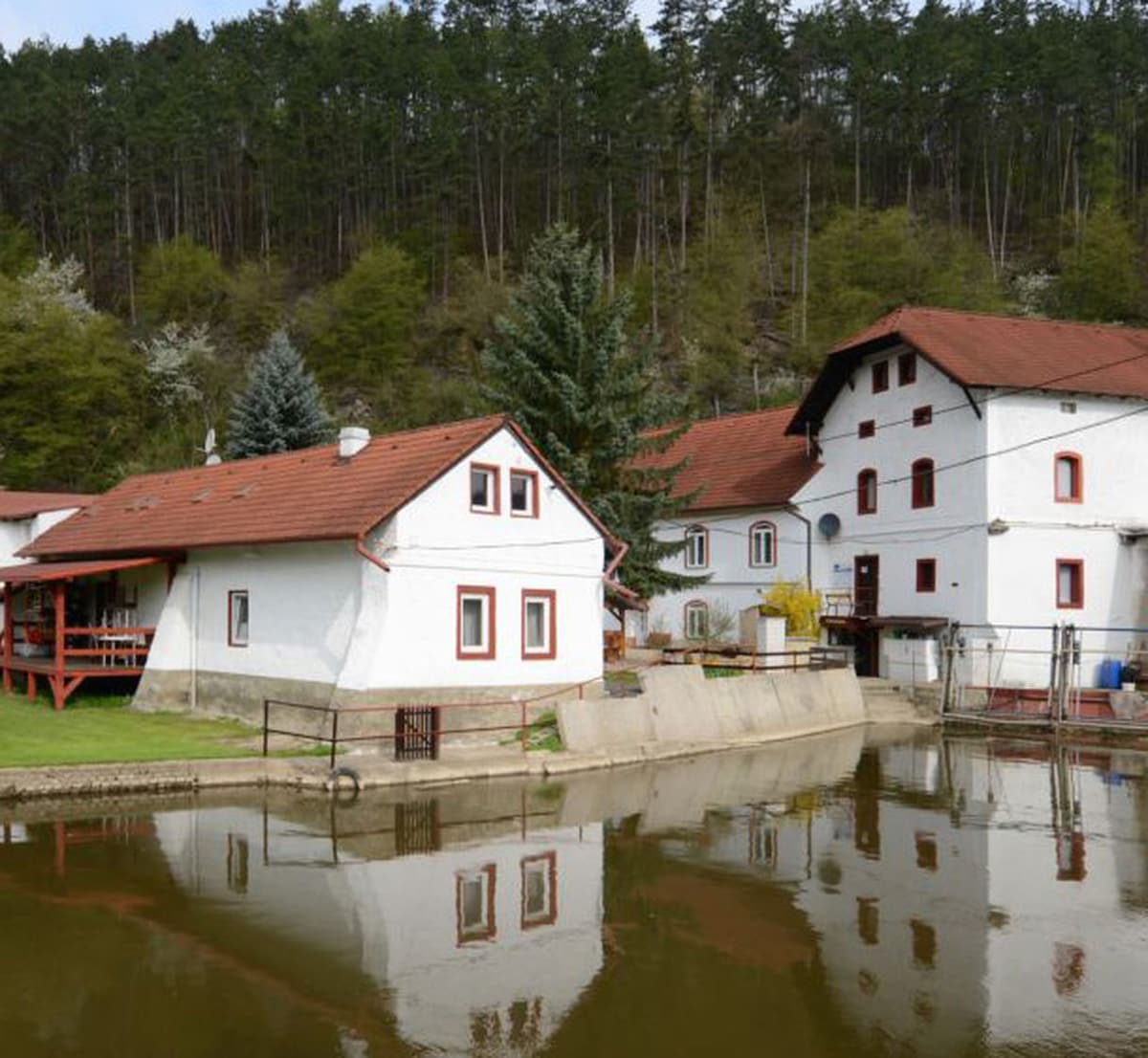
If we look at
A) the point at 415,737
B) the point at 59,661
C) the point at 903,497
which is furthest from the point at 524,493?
the point at 903,497

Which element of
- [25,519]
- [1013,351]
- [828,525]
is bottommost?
[828,525]

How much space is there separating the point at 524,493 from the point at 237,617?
7020mm

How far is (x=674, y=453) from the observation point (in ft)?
159

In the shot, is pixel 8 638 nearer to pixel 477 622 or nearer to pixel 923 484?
pixel 477 622

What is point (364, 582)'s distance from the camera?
22438 millimetres

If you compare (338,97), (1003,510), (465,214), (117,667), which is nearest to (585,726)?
(117,667)

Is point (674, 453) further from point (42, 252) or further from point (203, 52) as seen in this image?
point (203, 52)

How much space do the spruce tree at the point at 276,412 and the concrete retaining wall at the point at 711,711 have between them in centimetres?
2417

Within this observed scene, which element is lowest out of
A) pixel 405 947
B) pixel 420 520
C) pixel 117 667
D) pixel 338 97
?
pixel 405 947

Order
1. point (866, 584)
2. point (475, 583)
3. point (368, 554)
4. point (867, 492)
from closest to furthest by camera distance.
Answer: point (368, 554) → point (475, 583) → point (866, 584) → point (867, 492)

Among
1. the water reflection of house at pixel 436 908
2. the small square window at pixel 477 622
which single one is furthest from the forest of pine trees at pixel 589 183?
the water reflection of house at pixel 436 908

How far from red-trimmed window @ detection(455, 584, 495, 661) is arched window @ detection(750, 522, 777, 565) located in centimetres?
1970

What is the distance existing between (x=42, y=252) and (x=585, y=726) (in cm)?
7561

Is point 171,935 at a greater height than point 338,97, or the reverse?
point 338,97
